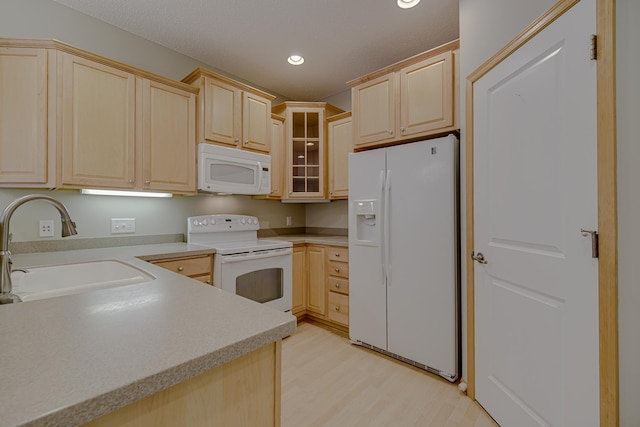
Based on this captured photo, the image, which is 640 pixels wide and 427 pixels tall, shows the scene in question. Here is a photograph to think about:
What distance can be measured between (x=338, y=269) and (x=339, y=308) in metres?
0.36

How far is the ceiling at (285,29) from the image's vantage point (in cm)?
206

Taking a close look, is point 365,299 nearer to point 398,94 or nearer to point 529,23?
point 398,94

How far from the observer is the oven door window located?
94.8 inches

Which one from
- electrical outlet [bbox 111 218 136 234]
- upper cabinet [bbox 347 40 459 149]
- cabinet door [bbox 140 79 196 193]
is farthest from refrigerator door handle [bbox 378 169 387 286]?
electrical outlet [bbox 111 218 136 234]

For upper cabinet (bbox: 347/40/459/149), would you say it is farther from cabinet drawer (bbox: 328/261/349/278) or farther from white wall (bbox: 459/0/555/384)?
cabinet drawer (bbox: 328/261/349/278)

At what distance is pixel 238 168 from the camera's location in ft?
8.64

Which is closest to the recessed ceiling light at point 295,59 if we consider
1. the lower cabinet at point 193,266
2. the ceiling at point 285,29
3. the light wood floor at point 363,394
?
the ceiling at point 285,29

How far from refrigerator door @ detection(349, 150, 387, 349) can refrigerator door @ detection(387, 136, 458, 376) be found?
0.29ft

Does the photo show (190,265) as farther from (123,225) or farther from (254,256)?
(123,225)

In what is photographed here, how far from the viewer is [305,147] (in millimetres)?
3236

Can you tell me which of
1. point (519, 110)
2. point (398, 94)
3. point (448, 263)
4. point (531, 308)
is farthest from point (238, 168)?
point (531, 308)

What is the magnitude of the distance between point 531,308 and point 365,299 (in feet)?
4.10

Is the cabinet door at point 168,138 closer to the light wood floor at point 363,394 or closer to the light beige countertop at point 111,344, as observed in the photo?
the light beige countertop at point 111,344

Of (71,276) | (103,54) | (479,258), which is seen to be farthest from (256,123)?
(479,258)
